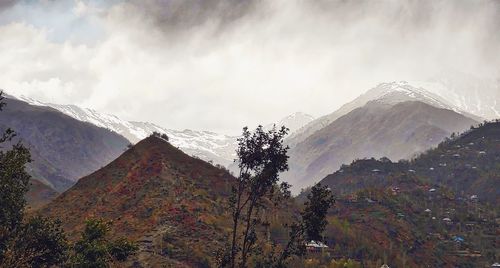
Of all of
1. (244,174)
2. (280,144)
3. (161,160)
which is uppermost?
(161,160)

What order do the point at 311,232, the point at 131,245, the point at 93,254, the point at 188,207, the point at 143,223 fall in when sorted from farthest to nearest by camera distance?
1. the point at 188,207
2. the point at 143,223
3. the point at 131,245
4. the point at 93,254
5. the point at 311,232

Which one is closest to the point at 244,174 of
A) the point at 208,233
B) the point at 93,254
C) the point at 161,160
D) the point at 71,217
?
the point at 93,254

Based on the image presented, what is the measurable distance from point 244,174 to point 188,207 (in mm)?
114905

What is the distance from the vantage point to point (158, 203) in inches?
6112

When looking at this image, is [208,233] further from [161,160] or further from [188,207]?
[161,160]

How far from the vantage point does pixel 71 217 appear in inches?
5930

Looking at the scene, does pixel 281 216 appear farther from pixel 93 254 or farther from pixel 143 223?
pixel 93 254

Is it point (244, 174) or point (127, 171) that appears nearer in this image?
point (244, 174)

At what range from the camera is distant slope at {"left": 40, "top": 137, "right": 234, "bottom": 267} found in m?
137

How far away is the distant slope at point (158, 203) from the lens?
137 metres

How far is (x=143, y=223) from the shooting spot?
478 feet

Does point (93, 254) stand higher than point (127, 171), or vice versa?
point (127, 171)

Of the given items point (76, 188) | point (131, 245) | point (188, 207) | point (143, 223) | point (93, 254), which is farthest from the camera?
point (76, 188)

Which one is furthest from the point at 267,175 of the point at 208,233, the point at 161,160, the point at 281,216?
the point at 281,216
